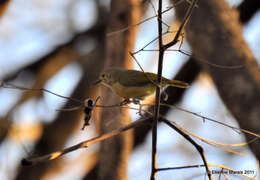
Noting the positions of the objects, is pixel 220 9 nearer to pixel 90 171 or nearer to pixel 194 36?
pixel 194 36

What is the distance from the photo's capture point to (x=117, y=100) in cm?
432

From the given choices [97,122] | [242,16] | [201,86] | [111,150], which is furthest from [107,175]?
[201,86]

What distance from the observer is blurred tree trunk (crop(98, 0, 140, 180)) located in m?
3.90

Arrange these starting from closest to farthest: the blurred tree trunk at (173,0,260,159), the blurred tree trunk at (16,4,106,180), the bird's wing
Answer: the blurred tree trunk at (173,0,260,159) < the bird's wing < the blurred tree trunk at (16,4,106,180)

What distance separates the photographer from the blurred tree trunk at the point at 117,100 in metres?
3.90

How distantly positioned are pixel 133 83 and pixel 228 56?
1.13 meters

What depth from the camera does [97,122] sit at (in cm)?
602

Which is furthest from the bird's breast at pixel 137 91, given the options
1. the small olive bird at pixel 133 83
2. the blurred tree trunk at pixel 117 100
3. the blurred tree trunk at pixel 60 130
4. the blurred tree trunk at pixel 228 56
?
the blurred tree trunk at pixel 60 130

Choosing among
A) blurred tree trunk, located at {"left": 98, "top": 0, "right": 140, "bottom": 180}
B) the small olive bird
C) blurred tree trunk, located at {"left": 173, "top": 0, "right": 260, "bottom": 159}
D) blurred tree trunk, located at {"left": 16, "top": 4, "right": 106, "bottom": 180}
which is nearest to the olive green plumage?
the small olive bird

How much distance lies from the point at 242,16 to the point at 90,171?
3573 millimetres

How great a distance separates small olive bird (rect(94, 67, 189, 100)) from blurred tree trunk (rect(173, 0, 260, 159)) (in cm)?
50

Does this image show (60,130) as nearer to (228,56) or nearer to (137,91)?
(137,91)

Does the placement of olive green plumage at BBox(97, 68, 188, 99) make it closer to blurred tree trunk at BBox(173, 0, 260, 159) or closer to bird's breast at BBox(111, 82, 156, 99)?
bird's breast at BBox(111, 82, 156, 99)

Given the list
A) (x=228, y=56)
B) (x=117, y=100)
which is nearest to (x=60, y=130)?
(x=117, y=100)
